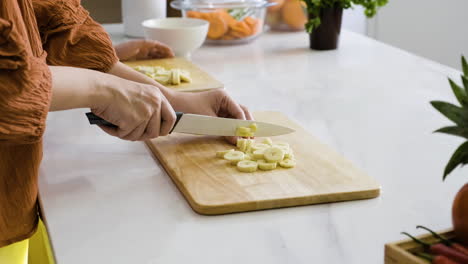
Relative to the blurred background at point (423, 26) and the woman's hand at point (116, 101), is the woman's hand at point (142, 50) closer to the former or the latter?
the woman's hand at point (116, 101)

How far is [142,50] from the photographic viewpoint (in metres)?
1.83

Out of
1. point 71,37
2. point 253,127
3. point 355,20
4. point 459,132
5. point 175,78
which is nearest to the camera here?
point 459,132

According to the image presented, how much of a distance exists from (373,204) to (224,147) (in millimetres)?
314

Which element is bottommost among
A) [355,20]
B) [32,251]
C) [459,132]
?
[32,251]

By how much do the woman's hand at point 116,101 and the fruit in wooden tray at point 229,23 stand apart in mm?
1087

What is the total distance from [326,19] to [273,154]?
103 cm

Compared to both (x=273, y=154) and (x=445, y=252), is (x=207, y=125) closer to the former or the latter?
(x=273, y=154)

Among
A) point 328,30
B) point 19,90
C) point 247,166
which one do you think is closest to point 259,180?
point 247,166

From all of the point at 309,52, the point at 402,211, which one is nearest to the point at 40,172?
the point at 402,211

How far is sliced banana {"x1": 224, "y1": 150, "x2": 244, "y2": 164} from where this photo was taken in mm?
1081

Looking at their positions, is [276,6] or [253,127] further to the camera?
[276,6]

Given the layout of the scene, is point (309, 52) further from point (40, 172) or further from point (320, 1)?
point (40, 172)

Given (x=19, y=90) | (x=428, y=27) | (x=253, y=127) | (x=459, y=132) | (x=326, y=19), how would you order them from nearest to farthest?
(x=459, y=132)
(x=19, y=90)
(x=253, y=127)
(x=326, y=19)
(x=428, y=27)

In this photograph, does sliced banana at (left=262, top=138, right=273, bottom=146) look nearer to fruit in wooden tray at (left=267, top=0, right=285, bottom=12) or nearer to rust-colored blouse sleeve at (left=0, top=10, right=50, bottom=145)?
rust-colored blouse sleeve at (left=0, top=10, right=50, bottom=145)
